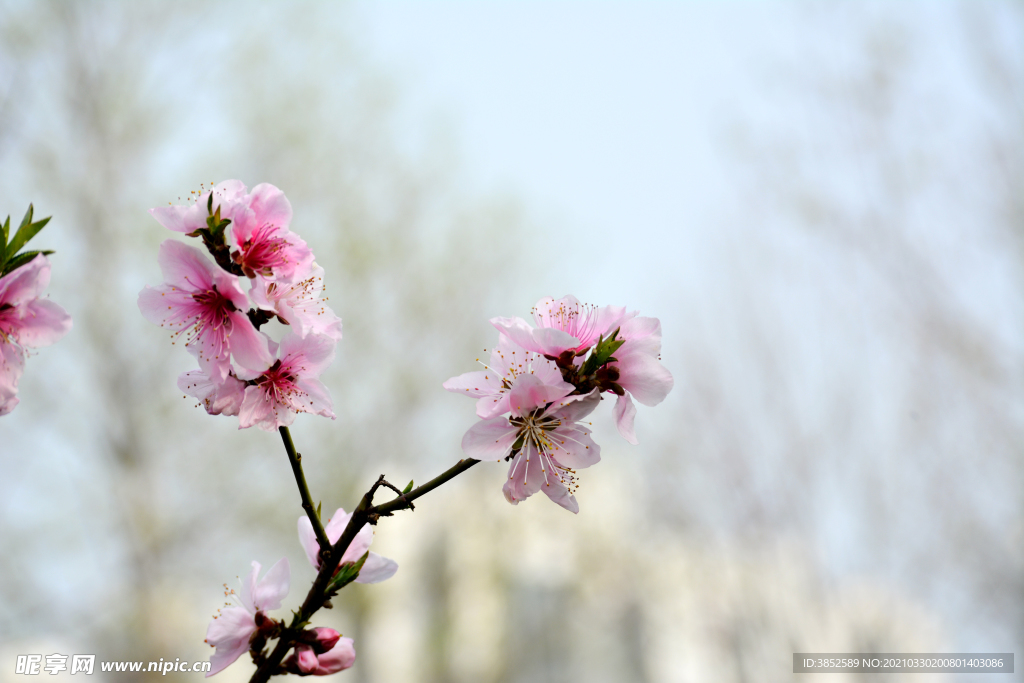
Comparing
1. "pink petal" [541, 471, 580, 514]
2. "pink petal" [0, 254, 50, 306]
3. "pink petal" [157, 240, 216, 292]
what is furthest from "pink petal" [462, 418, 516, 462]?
"pink petal" [0, 254, 50, 306]

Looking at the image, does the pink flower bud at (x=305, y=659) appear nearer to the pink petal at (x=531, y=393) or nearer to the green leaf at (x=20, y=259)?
the pink petal at (x=531, y=393)

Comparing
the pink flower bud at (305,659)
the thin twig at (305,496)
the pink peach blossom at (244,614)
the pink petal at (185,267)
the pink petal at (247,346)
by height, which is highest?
the pink petal at (185,267)

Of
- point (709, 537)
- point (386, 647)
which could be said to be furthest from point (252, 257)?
point (386, 647)

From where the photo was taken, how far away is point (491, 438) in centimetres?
96

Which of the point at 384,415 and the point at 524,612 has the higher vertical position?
the point at 384,415

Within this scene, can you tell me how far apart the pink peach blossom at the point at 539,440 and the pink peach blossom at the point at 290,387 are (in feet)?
0.79

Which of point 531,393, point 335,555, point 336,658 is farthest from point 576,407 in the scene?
point 336,658

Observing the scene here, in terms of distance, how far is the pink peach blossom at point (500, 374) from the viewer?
0.96 metres

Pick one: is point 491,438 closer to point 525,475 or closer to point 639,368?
point 525,475

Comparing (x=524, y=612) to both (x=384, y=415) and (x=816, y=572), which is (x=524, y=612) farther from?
(x=816, y=572)

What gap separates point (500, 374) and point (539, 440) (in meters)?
0.11

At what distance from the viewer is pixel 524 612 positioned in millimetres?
13578

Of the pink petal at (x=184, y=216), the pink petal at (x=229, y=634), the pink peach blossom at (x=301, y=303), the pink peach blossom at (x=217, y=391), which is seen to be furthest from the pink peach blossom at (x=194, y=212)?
the pink petal at (x=229, y=634)

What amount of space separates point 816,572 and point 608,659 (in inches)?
424
